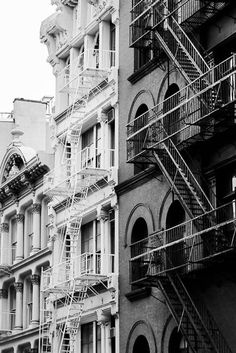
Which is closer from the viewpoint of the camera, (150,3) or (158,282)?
(158,282)

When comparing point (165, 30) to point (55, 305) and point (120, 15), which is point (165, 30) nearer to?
point (120, 15)

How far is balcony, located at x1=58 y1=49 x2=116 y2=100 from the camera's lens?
4291 centimetres

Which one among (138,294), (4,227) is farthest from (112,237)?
(4,227)

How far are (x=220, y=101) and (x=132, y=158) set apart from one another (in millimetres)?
7247

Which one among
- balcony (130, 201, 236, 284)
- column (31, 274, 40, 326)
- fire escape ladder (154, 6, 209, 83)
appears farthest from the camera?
column (31, 274, 40, 326)

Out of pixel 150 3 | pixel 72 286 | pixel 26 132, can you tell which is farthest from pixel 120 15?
pixel 26 132

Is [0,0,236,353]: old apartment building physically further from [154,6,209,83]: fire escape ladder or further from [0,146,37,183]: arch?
[0,146,37,183]: arch

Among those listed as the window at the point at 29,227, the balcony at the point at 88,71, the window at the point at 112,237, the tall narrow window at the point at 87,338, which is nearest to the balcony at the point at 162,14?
the balcony at the point at 88,71

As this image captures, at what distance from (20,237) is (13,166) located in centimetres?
426

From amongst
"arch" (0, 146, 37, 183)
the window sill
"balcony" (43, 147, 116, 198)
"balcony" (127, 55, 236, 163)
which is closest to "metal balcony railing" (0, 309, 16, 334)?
"arch" (0, 146, 37, 183)

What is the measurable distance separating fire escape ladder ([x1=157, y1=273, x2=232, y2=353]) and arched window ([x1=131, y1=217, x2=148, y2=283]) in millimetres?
2563

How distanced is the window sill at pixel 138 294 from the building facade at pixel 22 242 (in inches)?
481

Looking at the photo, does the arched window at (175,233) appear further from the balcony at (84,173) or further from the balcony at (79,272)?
the balcony at (84,173)

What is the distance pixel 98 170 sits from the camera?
41.2m
